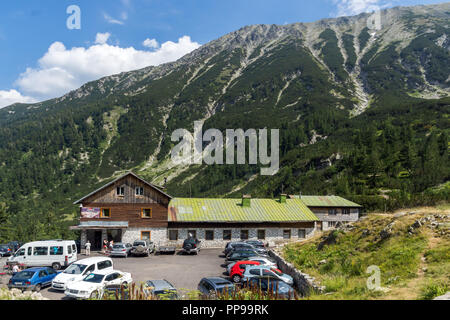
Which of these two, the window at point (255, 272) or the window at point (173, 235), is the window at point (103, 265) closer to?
the window at point (255, 272)

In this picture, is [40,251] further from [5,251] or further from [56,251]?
[5,251]

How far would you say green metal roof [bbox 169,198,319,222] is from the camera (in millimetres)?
39244

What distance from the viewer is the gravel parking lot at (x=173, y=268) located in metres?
20.2

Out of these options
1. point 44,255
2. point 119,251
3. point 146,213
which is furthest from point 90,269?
point 146,213

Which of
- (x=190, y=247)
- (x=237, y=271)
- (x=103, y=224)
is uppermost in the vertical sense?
(x=103, y=224)

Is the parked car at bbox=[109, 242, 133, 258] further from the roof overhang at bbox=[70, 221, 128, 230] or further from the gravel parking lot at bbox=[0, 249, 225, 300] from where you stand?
the roof overhang at bbox=[70, 221, 128, 230]

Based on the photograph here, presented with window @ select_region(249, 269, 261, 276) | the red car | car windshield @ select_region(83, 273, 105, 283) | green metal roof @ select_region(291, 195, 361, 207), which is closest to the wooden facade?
the red car

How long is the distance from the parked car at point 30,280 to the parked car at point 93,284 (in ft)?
10.4

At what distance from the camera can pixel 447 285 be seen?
11.4 m

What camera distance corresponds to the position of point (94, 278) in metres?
16.6

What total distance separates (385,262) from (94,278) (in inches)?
657

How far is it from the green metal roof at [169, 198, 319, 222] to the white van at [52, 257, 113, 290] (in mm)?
18461

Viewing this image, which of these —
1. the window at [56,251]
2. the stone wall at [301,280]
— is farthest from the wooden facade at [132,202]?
the stone wall at [301,280]
